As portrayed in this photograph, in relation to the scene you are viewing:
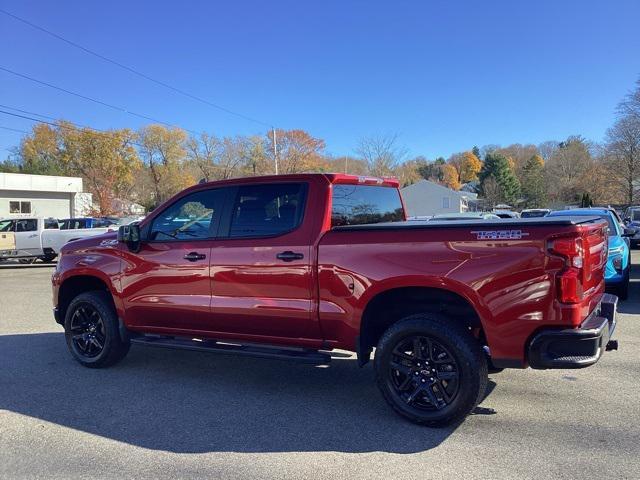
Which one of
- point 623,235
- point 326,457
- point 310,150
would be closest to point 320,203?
point 326,457

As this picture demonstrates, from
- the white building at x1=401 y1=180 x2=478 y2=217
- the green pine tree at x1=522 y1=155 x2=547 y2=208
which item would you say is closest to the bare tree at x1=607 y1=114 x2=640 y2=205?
the white building at x1=401 y1=180 x2=478 y2=217

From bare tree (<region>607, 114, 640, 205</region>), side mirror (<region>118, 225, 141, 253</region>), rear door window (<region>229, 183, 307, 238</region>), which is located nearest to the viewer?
rear door window (<region>229, 183, 307, 238</region>)

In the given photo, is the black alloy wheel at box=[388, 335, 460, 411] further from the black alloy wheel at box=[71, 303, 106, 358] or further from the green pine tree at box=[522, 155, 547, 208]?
the green pine tree at box=[522, 155, 547, 208]

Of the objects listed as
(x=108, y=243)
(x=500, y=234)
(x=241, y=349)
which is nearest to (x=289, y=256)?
(x=241, y=349)

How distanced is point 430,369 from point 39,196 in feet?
135

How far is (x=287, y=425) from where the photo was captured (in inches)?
168

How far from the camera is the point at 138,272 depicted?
5.54m

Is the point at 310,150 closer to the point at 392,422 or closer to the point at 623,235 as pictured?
the point at 623,235

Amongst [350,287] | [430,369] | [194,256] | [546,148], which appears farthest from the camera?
[546,148]

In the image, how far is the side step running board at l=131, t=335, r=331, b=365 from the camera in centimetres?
454

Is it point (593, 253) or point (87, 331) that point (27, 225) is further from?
point (593, 253)

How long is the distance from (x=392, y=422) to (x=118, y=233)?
11.1 feet

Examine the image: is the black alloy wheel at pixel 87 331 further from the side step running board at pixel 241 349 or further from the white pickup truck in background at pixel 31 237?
the white pickup truck in background at pixel 31 237

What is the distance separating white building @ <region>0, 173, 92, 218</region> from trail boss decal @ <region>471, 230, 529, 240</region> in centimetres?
3850
